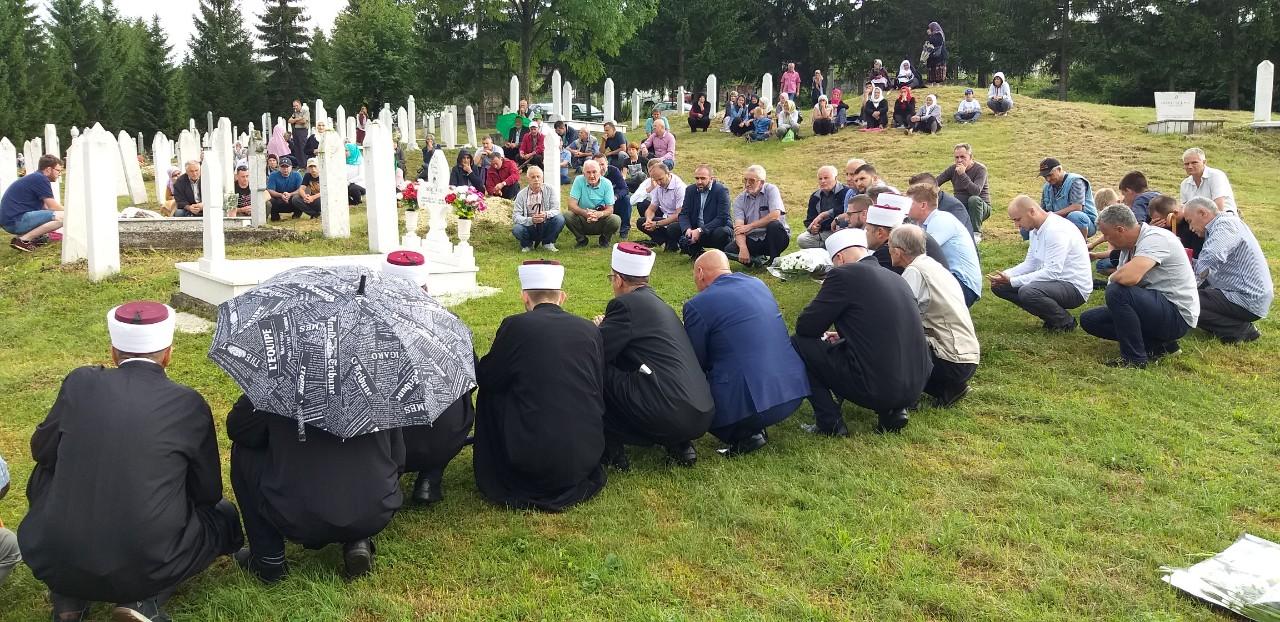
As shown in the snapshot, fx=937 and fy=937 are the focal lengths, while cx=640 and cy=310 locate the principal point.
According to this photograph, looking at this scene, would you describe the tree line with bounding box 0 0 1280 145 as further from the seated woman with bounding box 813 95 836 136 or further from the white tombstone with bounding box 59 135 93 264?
the white tombstone with bounding box 59 135 93 264

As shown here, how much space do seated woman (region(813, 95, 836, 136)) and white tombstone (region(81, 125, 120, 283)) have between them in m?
15.8

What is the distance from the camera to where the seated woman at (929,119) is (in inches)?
Answer: 818

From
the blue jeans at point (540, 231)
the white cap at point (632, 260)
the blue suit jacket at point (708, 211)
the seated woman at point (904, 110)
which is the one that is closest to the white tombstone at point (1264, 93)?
the seated woman at point (904, 110)

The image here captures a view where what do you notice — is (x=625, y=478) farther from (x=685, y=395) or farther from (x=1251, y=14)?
(x=1251, y=14)

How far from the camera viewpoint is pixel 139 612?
3471 mm

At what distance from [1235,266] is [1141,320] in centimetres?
113

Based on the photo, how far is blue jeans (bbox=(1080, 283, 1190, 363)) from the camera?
6578 millimetres

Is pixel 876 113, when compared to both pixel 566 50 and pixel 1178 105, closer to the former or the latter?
pixel 1178 105

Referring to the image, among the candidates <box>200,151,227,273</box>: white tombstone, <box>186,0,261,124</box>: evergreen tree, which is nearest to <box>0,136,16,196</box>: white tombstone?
<box>200,151,227,273</box>: white tombstone

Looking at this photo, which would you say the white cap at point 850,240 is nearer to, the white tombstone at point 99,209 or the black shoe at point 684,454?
the black shoe at point 684,454

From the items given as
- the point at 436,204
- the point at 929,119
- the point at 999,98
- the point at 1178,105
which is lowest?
the point at 436,204

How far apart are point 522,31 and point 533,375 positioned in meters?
35.0

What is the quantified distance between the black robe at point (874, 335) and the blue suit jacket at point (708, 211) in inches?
214

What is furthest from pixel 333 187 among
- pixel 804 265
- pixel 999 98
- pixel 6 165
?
pixel 999 98
